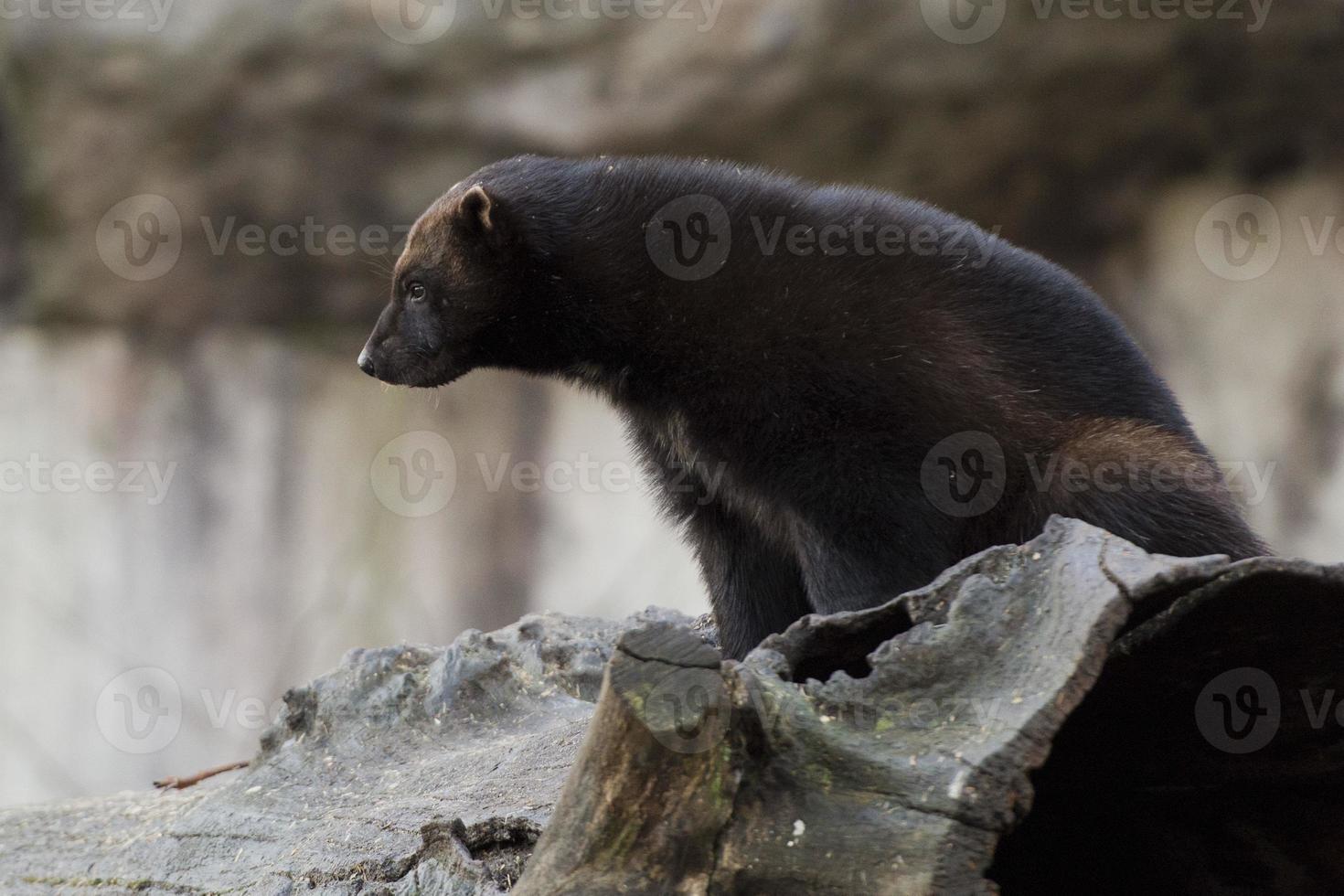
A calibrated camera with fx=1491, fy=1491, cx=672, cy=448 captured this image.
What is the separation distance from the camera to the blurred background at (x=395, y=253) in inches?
287

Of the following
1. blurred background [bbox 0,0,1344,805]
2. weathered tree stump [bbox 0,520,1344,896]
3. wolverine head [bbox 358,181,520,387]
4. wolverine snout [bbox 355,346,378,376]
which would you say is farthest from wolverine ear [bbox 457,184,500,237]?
blurred background [bbox 0,0,1344,805]

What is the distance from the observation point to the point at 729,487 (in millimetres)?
3422

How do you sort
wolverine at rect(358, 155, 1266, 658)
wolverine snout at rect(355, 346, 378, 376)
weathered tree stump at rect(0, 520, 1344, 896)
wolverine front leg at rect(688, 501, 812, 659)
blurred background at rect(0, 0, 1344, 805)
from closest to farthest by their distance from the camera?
weathered tree stump at rect(0, 520, 1344, 896) < wolverine at rect(358, 155, 1266, 658) < wolverine front leg at rect(688, 501, 812, 659) < wolverine snout at rect(355, 346, 378, 376) < blurred background at rect(0, 0, 1344, 805)

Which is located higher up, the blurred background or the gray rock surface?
the blurred background

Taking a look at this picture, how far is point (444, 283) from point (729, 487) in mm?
998

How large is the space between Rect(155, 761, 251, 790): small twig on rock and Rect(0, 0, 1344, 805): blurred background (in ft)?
14.0

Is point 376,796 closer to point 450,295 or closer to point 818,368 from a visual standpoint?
point 818,368

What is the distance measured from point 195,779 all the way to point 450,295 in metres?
1.34

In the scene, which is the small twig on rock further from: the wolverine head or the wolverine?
the wolverine

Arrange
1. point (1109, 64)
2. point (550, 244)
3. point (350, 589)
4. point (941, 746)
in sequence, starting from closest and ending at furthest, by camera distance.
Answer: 1. point (941, 746)
2. point (550, 244)
3. point (1109, 64)
4. point (350, 589)

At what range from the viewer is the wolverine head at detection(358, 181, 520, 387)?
3754 mm

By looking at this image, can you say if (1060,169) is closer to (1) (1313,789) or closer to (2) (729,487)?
(2) (729,487)

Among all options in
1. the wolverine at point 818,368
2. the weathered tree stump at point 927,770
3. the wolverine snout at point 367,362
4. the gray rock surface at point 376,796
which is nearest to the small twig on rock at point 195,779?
the gray rock surface at point 376,796

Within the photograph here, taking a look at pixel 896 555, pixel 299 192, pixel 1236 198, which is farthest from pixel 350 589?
pixel 896 555
